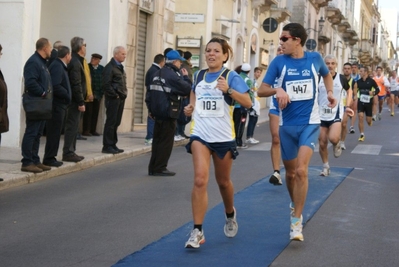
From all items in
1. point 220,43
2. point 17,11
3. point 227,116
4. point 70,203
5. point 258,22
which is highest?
point 258,22

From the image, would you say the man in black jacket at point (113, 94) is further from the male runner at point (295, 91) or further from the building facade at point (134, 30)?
the male runner at point (295, 91)

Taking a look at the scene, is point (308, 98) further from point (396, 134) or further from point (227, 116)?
point (396, 134)

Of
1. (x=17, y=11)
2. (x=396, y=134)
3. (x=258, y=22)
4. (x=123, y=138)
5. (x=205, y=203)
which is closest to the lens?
(x=205, y=203)

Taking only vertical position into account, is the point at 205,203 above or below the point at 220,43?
below

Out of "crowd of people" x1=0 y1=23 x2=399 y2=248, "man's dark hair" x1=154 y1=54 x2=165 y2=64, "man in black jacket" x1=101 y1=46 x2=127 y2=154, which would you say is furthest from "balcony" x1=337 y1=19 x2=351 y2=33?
"man in black jacket" x1=101 y1=46 x2=127 y2=154

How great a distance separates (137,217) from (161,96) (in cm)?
415

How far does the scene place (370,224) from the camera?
8.96 m

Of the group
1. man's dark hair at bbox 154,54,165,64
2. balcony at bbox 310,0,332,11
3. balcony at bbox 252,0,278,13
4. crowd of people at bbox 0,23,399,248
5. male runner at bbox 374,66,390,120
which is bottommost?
crowd of people at bbox 0,23,399,248

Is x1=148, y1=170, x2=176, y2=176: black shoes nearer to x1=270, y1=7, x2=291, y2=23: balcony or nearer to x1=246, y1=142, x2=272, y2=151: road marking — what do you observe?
x1=246, y1=142, x2=272, y2=151: road marking

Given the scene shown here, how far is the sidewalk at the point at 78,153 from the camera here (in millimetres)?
11812

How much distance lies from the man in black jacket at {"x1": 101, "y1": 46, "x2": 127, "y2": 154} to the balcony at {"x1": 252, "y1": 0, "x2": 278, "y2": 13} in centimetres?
2308

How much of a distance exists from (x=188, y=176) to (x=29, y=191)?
2.79m

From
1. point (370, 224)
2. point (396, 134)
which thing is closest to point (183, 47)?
point (396, 134)

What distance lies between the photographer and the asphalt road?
287 inches
